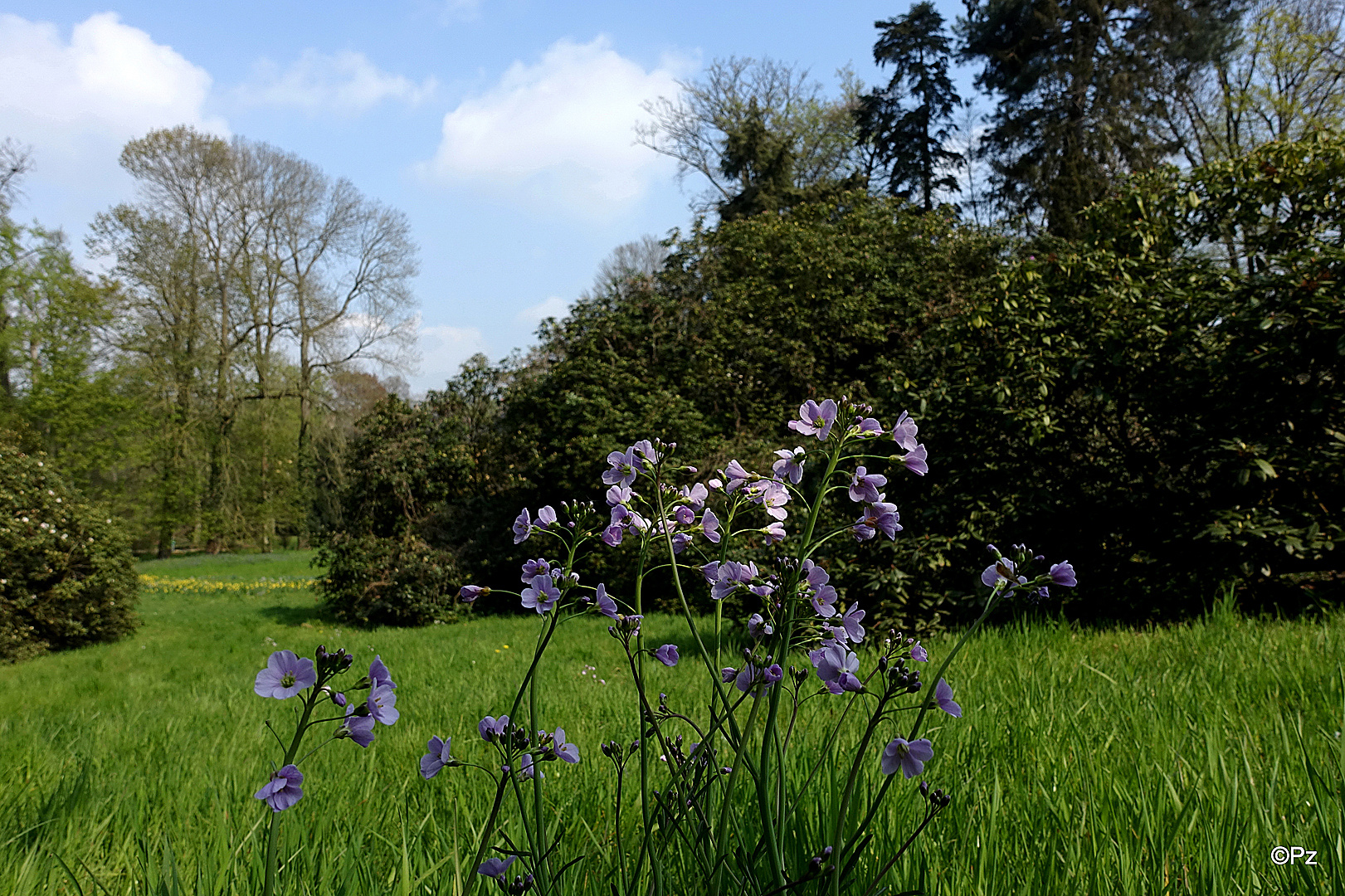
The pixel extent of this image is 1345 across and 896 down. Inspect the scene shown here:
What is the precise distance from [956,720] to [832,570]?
102 inches

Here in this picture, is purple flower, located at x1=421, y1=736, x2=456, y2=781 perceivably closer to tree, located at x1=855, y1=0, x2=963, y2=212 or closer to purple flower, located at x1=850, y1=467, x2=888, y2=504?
purple flower, located at x1=850, y1=467, x2=888, y2=504

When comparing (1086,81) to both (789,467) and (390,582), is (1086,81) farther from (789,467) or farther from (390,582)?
(789,467)

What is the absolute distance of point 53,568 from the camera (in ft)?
26.9

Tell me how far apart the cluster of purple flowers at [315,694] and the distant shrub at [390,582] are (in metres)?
9.53

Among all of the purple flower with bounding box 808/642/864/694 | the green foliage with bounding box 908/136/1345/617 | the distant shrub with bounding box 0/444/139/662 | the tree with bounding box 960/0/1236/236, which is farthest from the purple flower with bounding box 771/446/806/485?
the tree with bounding box 960/0/1236/236

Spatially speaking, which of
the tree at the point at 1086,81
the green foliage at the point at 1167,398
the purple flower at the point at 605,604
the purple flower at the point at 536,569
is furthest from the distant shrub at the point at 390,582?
the tree at the point at 1086,81

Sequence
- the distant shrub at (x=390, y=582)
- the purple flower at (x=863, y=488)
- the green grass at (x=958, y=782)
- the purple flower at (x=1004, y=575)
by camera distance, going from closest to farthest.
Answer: the purple flower at (x=1004, y=575), the purple flower at (x=863, y=488), the green grass at (x=958, y=782), the distant shrub at (x=390, y=582)

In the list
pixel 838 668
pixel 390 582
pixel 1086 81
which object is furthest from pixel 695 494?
pixel 1086 81

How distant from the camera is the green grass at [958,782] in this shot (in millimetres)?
1353

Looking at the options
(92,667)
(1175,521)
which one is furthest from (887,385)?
(92,667)

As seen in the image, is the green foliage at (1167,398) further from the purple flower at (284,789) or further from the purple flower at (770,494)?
the purple flower at (284,789)

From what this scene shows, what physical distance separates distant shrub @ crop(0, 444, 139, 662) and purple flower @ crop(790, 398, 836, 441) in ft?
31.9

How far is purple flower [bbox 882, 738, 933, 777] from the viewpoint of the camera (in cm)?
81

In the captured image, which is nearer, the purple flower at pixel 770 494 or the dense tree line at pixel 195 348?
the purple flower at pixel 770 494
